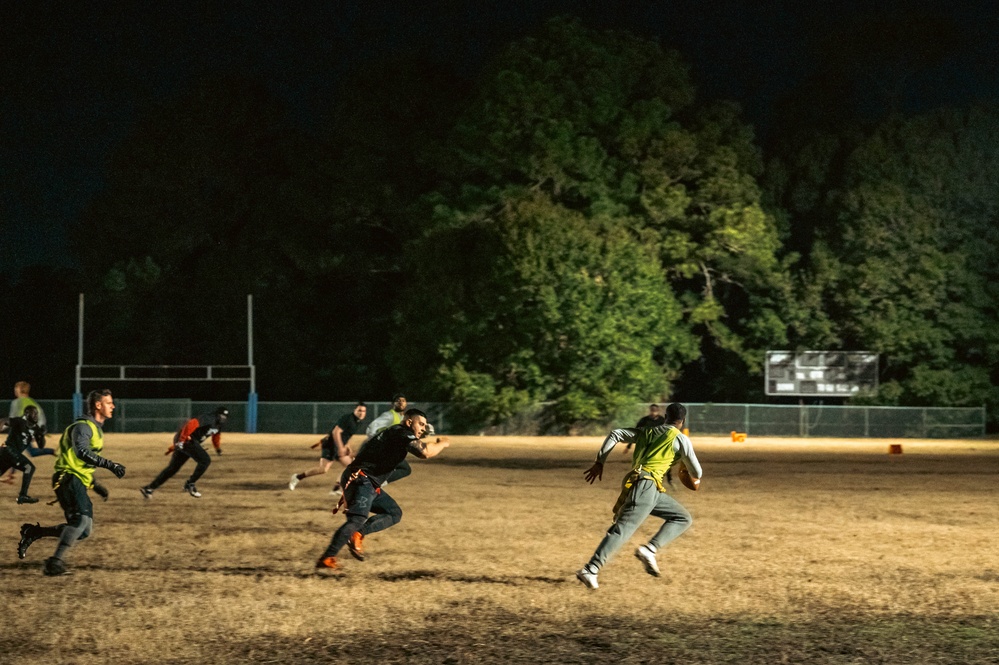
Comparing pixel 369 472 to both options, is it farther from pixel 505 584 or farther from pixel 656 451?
pixel 656 451

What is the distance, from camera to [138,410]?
51.4 meters

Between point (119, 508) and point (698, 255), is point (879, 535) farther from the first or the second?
point (698, 255)

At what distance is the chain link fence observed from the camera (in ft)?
167

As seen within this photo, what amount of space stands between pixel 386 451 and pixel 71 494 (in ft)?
9.88

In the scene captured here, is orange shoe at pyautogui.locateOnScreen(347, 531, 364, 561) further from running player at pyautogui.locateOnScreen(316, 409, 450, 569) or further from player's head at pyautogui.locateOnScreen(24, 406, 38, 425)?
player's head at pyautogui.locateOnScreen(24, 406, 38, 425)

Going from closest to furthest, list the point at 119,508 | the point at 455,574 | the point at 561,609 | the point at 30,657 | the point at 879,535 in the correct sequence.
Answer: the point at 30,657, the point at 561,609, the point at 455,574, the point at 879,535, the point at 119,508

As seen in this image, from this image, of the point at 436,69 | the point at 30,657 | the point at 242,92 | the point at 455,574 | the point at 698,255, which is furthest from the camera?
the point at 242,92

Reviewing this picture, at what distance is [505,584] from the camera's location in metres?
12.2

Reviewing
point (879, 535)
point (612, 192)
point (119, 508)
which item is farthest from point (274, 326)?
point (879, 535)

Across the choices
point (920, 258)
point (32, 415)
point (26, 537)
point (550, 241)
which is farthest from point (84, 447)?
point (920, 258)

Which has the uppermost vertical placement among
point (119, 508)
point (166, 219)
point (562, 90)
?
point (562, 90)

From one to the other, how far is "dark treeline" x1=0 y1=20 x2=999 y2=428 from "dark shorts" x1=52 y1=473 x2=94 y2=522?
1486 inches

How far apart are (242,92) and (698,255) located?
24.7 metres

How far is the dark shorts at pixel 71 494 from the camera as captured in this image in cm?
1237
